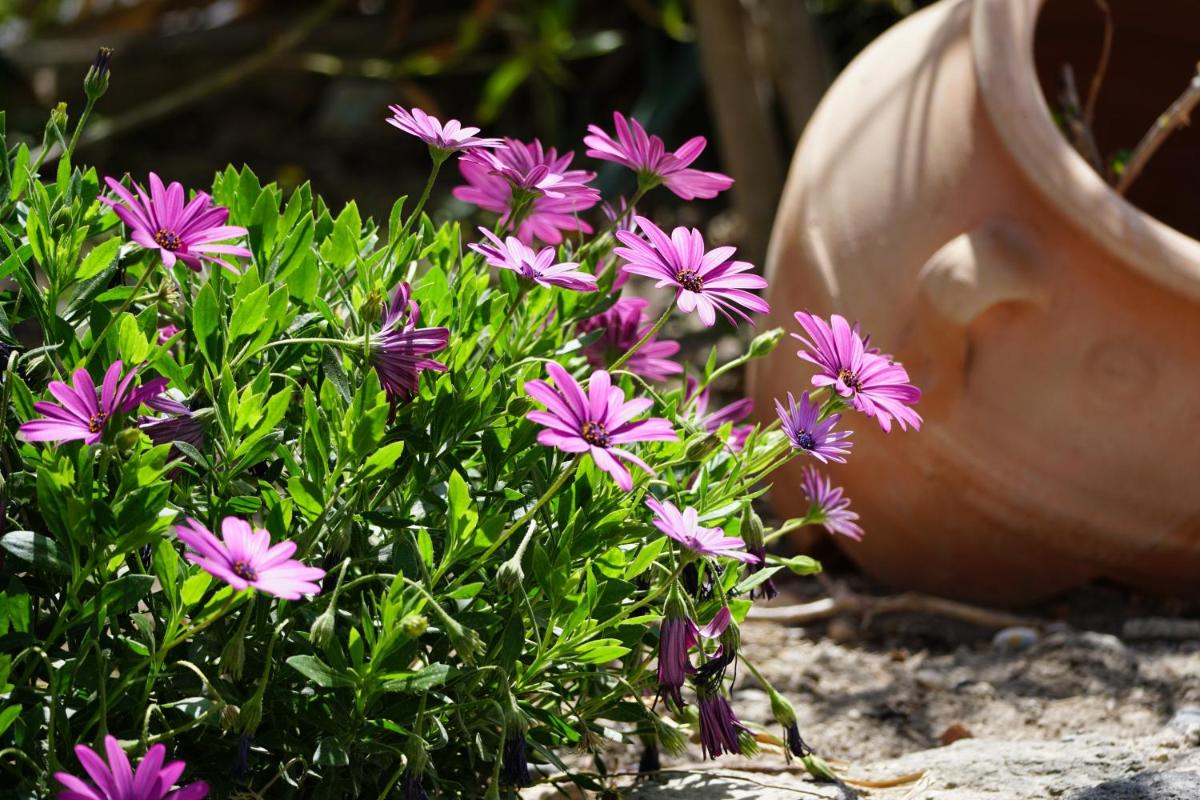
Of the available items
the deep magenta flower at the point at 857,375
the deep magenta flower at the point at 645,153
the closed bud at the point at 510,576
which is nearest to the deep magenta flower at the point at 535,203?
the deep magenta flower at the point at 645,153

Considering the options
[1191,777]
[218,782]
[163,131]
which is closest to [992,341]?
[1191,777]

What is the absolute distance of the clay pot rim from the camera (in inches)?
67.4

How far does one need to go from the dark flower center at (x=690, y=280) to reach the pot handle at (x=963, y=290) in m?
0.74

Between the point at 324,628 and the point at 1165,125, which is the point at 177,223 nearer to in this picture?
the point at 324,628

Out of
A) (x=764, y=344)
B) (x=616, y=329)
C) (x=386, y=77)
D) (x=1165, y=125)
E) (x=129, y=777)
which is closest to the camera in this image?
(x=129, y=777)

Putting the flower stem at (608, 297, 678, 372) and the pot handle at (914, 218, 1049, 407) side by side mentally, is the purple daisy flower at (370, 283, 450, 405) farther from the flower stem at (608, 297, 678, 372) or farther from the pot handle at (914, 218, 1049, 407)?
the pot handle at (914, 218, 1049, 407)

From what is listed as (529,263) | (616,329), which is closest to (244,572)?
(529,263)

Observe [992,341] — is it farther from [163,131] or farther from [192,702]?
[163,131]

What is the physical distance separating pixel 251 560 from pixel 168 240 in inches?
10.0

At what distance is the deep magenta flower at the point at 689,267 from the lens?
3.48ft

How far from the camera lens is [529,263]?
1.07 meters

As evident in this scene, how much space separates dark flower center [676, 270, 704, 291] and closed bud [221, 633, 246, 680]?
0.41 meters

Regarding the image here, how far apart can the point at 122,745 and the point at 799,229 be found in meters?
1.30

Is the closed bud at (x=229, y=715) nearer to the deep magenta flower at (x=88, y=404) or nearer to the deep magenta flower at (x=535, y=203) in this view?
the deep magenta flower at (x=88, y=404)
